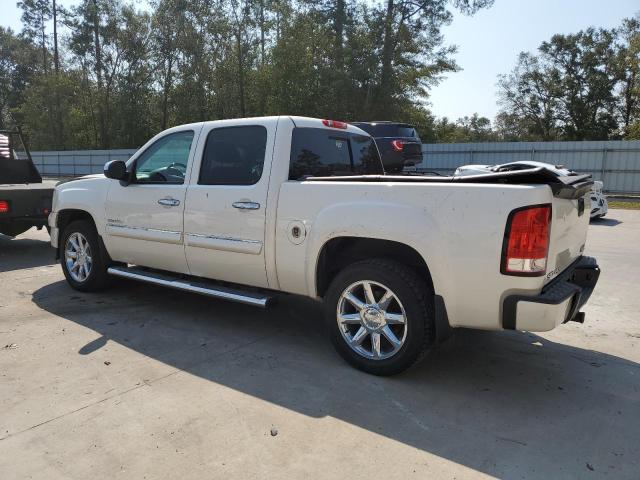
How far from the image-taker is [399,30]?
29.6 metres

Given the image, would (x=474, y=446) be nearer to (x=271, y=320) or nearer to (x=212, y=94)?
(x=271, y=320)

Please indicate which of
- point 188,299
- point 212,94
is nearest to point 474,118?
point 212,94

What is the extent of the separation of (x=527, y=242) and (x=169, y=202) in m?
3.22

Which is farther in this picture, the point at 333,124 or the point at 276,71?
the point at 276,71

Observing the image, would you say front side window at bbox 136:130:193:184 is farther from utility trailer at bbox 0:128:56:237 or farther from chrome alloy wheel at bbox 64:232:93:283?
utility trailer at bbox 0:128:56:237

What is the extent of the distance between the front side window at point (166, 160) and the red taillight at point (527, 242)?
307cm

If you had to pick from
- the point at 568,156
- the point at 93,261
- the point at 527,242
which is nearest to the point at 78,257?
the point at 93,261

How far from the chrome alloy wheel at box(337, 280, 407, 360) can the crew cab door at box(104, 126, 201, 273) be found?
1.83m

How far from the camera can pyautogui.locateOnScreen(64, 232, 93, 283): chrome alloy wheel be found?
587 cm

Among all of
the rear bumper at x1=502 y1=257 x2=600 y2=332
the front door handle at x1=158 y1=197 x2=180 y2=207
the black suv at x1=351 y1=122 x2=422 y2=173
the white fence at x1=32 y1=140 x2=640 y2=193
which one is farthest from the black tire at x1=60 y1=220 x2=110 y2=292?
the white fence at x1=32 y1=140 x2=640 y2=193

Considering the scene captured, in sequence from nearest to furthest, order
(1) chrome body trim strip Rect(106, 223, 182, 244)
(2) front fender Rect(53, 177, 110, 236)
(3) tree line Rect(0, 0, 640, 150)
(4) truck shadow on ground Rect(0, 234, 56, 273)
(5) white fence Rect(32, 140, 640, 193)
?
1. (1) chrome body trim strip Rect(106, 223, 182, 244)
2. (2) front fender Rect(53, 177, 110, 236)
3. (4) truck shadow on ground Rect(0, 234, 56, 273)
4. (5) white fence Rect(32, 140, 640, 193)
5. (3) tree line Rect(0, 0, 640, 150)

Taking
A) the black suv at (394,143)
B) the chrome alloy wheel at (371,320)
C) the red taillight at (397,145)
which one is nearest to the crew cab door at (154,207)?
the chrome alloy wheel at (371,320)

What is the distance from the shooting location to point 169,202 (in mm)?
4883

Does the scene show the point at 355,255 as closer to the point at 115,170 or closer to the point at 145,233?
the point at 145,233
